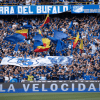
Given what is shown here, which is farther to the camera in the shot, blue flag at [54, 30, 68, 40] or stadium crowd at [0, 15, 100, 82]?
blue flag at [54, 30, 68, 40]

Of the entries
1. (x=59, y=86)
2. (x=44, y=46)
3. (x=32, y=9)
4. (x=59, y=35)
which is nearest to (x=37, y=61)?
(x=44, y=46)

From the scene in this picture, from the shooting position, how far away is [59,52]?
55.6 feet

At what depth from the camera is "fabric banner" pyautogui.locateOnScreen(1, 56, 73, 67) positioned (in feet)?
54.5

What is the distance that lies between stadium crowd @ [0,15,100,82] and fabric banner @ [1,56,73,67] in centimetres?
26

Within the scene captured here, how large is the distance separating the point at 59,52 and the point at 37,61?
1.85 m

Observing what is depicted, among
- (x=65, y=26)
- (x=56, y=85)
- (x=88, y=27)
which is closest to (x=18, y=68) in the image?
(x=56, y=85)

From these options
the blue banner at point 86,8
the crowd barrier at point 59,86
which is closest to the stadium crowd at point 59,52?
the blue banner at point 86,8

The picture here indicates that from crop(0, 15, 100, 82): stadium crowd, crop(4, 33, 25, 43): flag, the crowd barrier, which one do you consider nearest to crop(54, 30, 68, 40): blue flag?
crop(0, 15, 100, 82): stadium crowd

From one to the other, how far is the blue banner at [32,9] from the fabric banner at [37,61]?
366 cm

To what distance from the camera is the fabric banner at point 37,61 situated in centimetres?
1662

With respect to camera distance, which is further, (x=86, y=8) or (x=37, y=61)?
(x=86, y=8)

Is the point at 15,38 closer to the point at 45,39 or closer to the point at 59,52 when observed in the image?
the point at 45,39

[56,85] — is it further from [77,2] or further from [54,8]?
[77,2]

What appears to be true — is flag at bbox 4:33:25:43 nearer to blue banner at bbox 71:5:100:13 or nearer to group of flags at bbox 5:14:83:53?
group of flags at bbox 5:14:83:53
